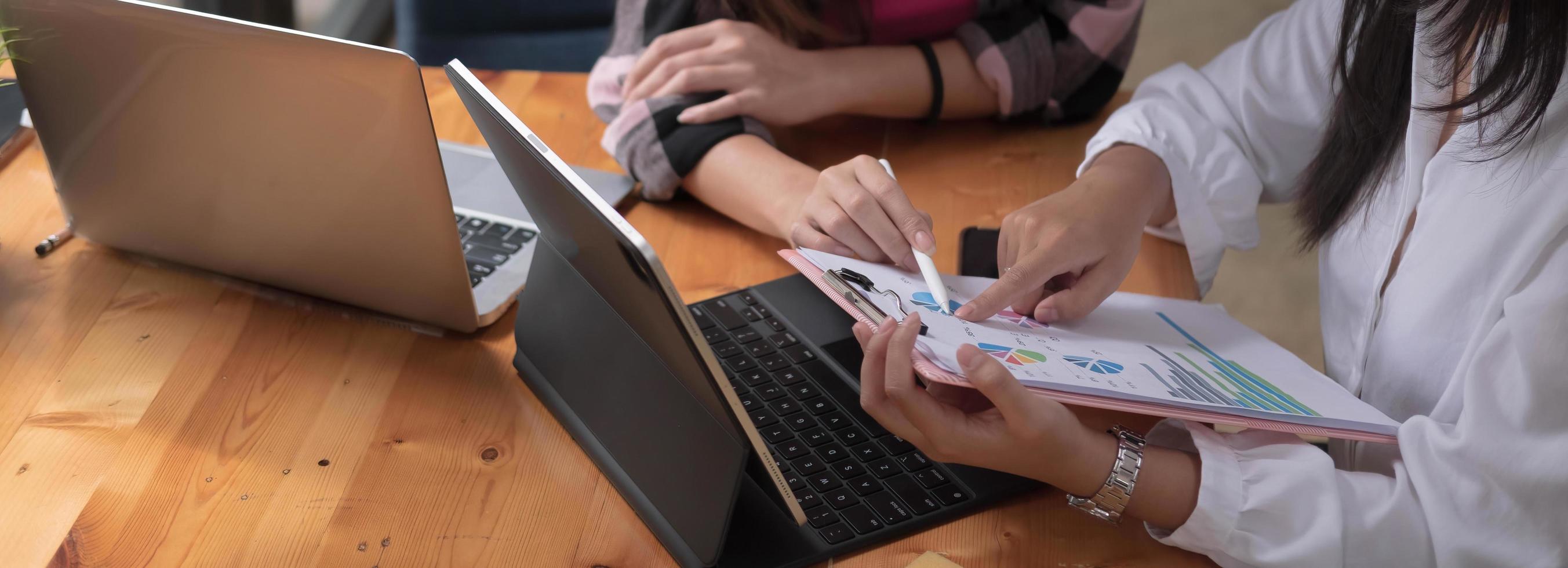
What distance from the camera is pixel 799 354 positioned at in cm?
79

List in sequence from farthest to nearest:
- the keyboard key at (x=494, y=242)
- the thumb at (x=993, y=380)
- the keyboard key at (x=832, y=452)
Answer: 1. the keyboard key at (x=494, y=242)
2. the keyboard key at (x=832, y=452)
3. the thumb at (x=993, y=380)

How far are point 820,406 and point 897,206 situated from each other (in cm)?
16

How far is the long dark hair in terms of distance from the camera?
24.5 inches

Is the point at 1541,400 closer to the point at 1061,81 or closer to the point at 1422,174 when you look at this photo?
the point at 1422,174

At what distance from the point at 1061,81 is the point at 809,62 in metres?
0.29

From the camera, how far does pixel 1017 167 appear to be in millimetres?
1095

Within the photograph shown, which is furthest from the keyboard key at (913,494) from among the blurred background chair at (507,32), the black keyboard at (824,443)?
the blurred background chair at (507,32)

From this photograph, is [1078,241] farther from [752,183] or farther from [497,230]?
[497,230]

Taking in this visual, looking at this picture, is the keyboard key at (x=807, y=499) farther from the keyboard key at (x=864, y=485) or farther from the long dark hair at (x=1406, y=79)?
the long dark hair at (x=1406, y=79)

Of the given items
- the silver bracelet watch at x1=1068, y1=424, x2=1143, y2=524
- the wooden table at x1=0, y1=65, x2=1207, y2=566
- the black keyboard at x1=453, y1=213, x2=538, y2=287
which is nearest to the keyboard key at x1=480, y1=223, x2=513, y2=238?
the black keyboard at x1=453, y1=213, x2=538, y2=287

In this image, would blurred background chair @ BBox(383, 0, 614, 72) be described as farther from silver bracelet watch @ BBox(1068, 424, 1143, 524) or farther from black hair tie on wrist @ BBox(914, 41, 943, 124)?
silver bracelet watch @ BBox(1068, 424, 1143, 524)

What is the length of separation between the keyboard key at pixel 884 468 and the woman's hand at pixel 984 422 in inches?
1.5

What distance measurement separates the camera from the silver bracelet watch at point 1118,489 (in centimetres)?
65

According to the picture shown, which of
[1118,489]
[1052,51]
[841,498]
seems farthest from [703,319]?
[1052,51]
